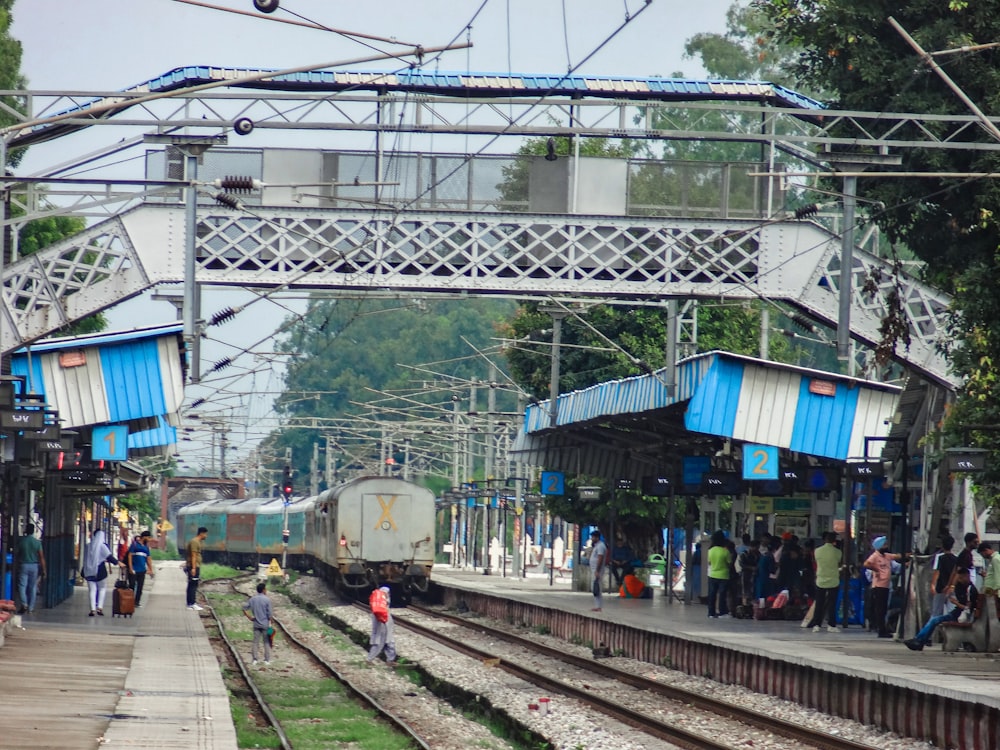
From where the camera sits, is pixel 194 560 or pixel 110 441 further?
pixel 194 560

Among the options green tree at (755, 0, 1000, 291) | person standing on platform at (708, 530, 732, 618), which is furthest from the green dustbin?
green tree at (755, 0, 1000, 291)

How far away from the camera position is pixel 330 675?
2498 cm

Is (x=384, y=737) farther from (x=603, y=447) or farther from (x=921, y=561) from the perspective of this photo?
(x=603, y=447)

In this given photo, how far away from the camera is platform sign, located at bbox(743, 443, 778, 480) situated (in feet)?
93.9

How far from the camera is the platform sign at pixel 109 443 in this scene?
29.0 meters

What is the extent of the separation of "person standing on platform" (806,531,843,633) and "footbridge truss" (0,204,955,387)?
399 centimetres

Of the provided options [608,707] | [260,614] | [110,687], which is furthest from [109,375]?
[608,707]

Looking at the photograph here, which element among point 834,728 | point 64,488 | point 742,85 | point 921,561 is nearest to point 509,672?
point 921,561

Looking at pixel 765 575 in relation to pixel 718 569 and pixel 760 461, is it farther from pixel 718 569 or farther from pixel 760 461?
→ pixel 760 461

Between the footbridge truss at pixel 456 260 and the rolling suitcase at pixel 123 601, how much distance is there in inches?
256

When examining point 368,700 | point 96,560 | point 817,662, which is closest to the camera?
point 817,662

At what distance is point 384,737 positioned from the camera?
17.7 m

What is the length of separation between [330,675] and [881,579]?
8395 millimetres

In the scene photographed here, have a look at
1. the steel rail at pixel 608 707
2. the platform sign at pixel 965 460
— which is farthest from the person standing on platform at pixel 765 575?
the platform sign at pixel 965 460
